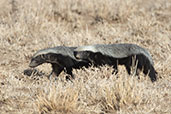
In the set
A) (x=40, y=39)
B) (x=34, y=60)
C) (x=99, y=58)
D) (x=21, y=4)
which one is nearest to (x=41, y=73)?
(x=34, y=60)

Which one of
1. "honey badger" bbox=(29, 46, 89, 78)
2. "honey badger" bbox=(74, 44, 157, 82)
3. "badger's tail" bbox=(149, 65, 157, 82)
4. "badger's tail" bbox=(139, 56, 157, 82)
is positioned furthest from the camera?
"badger's tail" bbox=(149, 65, 157, 82)

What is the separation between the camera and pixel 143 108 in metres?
4.95

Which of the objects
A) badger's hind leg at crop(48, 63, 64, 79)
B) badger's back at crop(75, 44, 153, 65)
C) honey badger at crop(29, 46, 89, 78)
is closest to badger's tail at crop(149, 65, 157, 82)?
badger's back at crop(75, 44, 153, 65)

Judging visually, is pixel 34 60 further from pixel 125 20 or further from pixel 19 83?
pixel 125 20

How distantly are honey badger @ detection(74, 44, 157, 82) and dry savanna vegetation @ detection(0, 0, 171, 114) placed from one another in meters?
0.16

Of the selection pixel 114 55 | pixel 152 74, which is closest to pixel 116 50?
pixel 114 55

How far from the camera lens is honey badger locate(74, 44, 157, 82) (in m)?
6.21

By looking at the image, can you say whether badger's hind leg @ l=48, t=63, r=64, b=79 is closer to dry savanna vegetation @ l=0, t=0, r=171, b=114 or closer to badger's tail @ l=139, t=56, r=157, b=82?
dry savanna vegetation @ l=0, t=0, r=171, b=114

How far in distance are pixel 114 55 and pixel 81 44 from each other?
2142 millimetres

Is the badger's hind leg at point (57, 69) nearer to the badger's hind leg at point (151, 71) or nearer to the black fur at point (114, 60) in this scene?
the black fur at point (114, 60)

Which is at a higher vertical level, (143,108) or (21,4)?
(21,4)

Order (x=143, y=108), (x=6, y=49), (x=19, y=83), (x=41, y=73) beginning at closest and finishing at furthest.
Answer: (x=143, y=108) < (x=19, y=83) < (x=41, y=73) < (x=6, y=49)

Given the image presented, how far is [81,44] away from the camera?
8.28m

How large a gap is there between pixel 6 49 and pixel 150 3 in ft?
15.5
